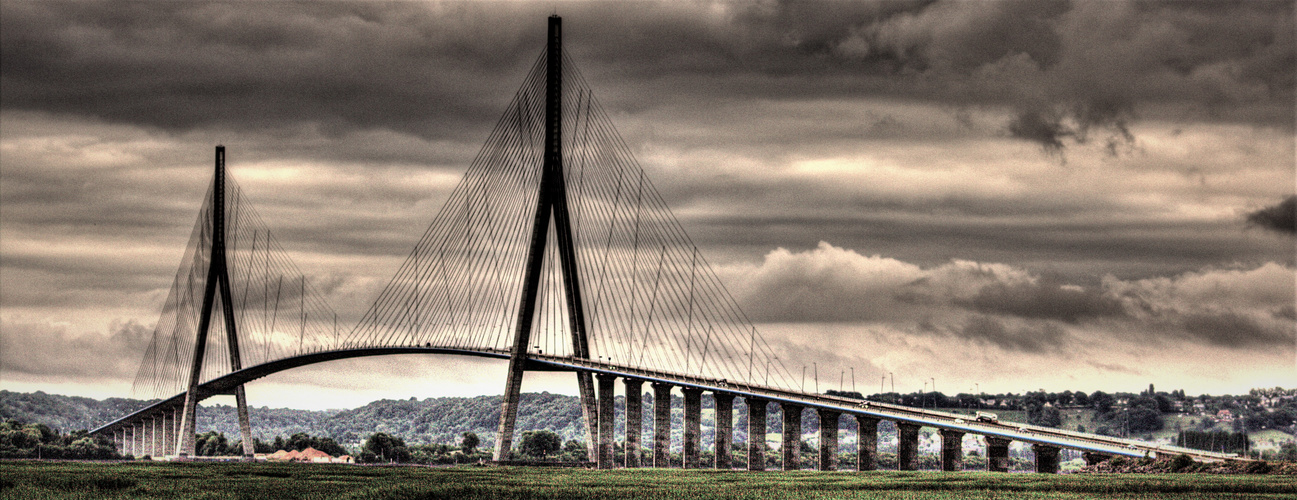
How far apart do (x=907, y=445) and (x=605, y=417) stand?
106 ft

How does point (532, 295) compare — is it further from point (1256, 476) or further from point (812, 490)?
point (1256, 476)

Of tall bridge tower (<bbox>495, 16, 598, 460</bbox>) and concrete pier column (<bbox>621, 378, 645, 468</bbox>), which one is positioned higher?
tall bridge tower (<bbox>495, 16, 598, 460</bbox>)

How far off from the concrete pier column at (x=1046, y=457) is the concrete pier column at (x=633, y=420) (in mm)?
42012

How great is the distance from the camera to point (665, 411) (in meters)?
142

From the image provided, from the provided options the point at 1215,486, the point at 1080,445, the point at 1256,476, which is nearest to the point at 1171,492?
the point at 1215,486

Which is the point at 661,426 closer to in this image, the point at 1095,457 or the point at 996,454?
the point at 996,454

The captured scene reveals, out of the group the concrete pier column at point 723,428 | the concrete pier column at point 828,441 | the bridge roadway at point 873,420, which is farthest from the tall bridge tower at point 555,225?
the concrete pier column at point 828,441

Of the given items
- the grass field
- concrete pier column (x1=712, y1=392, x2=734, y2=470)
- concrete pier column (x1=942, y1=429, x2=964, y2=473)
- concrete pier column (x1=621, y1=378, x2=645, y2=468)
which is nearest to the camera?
the grass field

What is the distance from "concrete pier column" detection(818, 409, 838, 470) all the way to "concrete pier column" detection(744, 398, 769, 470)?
6.51m

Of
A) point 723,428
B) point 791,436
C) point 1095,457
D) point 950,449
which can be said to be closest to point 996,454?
point 950,449

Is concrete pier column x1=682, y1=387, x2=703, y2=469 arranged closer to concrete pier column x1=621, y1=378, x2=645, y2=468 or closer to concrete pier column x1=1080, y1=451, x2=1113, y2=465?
concrete pier column x1=621, y1=378, x2=645, y2=468

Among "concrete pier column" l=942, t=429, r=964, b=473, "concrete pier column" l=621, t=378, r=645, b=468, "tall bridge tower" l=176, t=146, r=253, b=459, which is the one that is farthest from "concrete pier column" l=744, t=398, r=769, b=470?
"tall bridge tower" l=176, t=146, r=253, b=459

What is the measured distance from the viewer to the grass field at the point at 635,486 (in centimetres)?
8000

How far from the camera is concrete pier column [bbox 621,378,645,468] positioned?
463 ft
